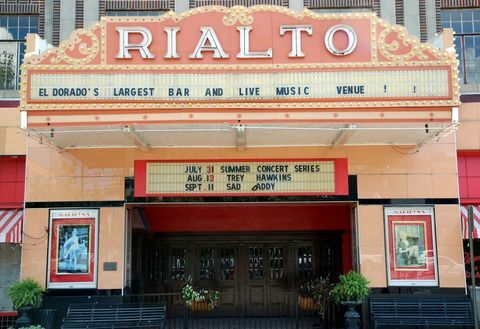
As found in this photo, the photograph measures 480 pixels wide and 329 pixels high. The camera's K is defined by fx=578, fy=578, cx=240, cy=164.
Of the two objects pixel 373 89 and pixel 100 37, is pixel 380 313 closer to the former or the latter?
pixel 373 89

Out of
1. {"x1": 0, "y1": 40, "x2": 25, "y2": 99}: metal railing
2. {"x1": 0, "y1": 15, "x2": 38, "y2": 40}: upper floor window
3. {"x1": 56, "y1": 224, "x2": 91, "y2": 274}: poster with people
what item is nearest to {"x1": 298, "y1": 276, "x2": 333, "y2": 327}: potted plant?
{"x1": 56, "y1": 224, "x2": 91, "y2": 274}: poster with people

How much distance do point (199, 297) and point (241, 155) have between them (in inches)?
144

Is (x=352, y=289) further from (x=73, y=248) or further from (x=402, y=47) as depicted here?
(x=73, y=248)

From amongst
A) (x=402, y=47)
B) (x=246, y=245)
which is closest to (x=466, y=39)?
(x=402, y=47)

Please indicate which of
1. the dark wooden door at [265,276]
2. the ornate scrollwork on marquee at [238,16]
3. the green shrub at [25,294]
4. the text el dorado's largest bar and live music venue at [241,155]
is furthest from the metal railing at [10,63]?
the dark wooden door at [265,276]

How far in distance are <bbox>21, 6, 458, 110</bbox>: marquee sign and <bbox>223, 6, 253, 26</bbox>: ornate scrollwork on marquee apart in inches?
0.8

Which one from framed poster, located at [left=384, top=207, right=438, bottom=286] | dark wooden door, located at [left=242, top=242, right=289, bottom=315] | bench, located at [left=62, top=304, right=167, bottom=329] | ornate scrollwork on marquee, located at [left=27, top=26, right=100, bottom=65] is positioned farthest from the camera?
dark wooden door, located at [left=242, top=242, right=289, bottom=315]

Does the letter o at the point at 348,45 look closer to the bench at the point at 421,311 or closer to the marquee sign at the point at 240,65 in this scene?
the marquee sign at the point at 240,65

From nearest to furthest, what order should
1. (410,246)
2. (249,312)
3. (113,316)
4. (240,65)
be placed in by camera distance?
(240,65) < (113,316) < (410,246) < (249,312)

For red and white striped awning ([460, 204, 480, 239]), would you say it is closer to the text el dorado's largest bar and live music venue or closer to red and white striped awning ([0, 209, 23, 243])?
the text el dorado's largest bar and live music venue

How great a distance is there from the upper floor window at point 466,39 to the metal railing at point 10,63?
11972 mm

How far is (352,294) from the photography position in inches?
515

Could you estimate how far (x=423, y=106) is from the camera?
38.7 ft

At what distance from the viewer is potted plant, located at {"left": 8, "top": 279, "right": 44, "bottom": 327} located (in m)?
13.1
